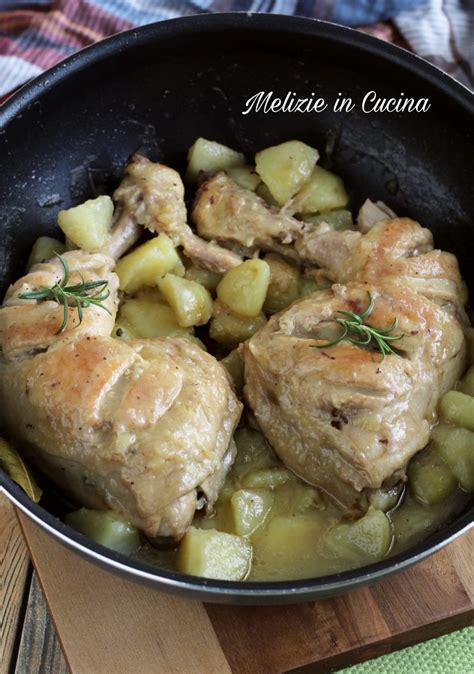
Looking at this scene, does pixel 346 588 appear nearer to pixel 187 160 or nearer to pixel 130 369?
pixel 130 369

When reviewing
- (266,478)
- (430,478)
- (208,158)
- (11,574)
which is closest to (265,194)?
(208,158)

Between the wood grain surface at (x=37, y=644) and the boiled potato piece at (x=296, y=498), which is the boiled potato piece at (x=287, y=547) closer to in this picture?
the boiled potato piece at (x=296, y=498)

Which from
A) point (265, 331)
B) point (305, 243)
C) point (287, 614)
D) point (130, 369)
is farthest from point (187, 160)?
point (287, 614)

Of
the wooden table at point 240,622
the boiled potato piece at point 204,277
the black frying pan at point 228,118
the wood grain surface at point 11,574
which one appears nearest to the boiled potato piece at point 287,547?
the wooden table at point 240,622

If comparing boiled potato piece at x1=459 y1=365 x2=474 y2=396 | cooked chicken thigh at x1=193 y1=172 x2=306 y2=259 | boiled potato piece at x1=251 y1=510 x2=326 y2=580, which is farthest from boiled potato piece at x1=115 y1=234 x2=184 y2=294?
boiled potato piece at x1=459 y1=365 x2=474 y2=396

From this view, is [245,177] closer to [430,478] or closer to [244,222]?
[244,222]

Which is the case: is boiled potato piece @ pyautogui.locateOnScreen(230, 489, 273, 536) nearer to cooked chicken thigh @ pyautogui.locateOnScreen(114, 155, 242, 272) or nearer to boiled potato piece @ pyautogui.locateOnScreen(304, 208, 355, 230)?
cooked chicken thigh @ pyautogui.locateOnScreen(114, 155, 242, 272)
